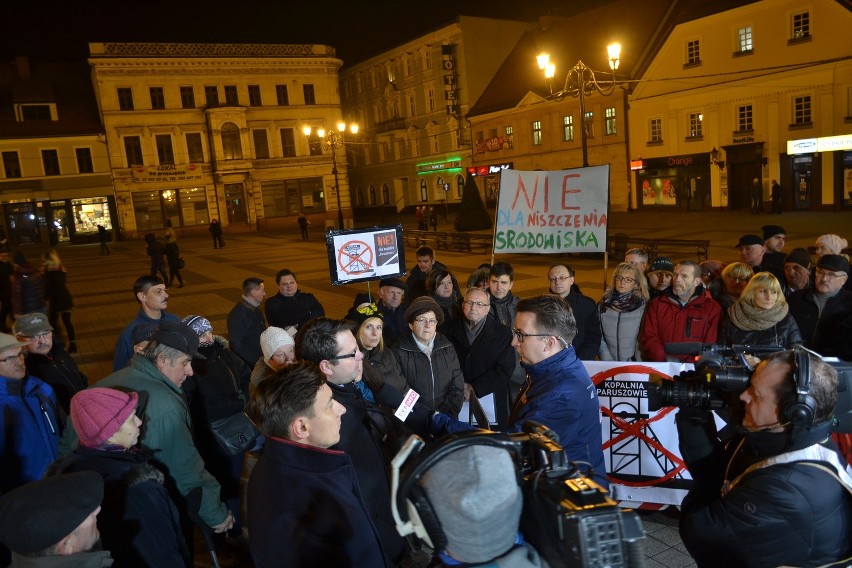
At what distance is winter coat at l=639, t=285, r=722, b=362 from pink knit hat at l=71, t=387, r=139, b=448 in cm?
446

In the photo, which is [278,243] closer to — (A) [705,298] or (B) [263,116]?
(B) [263,116]

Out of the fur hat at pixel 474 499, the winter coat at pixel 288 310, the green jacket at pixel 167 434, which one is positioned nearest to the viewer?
the fur hat at pixel 474 499

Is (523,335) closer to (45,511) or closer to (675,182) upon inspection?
(45,511)

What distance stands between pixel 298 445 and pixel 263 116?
49642 millimetres

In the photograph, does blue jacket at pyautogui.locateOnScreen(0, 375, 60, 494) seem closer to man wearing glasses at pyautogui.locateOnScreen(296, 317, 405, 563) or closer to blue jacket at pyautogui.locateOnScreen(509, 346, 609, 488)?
man wearing glasses at pyautogui.locateOnScreen(296, 317, 405, 563)

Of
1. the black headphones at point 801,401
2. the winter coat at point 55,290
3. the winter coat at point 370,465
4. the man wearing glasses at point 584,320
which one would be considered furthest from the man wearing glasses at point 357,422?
the winter coat at point 55,290

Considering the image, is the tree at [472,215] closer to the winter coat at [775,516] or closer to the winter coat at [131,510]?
the winter coat at [131,510]

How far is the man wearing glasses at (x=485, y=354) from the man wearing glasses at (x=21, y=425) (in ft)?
10.5

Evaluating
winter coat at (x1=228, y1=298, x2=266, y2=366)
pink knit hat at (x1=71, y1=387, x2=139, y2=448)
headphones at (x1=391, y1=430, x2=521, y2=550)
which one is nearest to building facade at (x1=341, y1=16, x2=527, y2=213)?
winter coat at (x1=228, y1=298, x2=266, y2=366)

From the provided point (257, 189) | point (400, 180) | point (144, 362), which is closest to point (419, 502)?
point (144, 362)

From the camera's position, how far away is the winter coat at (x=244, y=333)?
696 cm

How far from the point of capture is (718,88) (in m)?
31.9

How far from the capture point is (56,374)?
5.44 metres

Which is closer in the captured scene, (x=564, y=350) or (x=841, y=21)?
(x=564, y=350)
